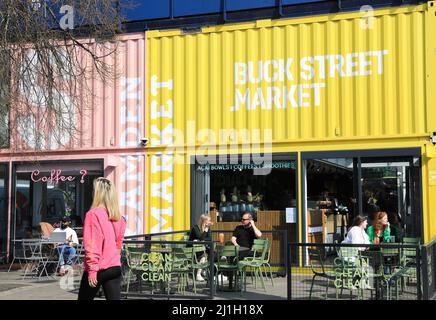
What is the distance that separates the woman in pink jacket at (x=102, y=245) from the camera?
5.88 metres

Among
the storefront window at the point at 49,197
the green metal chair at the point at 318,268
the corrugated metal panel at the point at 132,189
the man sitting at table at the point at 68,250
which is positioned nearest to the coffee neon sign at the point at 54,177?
the storefront window at the point at 49,197

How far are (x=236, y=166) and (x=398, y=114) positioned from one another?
12.6 ft

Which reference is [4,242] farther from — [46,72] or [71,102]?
[46,72]

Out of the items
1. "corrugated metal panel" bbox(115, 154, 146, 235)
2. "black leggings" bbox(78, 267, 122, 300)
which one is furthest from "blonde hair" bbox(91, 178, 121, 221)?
"corrugated metal panel" bbox(115, 154, 146, 235)

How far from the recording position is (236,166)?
13.8 metres

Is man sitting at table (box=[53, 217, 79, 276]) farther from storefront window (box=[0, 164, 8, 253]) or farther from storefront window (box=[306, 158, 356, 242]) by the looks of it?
storefront window (box=[306, 158, 356, 242])

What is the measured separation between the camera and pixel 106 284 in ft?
19.6

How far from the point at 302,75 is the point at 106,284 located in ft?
27.9

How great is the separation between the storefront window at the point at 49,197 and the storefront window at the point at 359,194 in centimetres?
575

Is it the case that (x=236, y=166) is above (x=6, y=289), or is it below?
above

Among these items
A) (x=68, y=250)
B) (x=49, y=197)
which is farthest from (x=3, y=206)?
(x=68, y=250)

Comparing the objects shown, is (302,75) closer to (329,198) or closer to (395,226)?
(329,198)

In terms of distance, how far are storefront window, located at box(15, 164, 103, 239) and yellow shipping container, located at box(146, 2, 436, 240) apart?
208 centimetres

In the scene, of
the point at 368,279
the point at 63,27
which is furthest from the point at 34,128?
the point at 368,279
